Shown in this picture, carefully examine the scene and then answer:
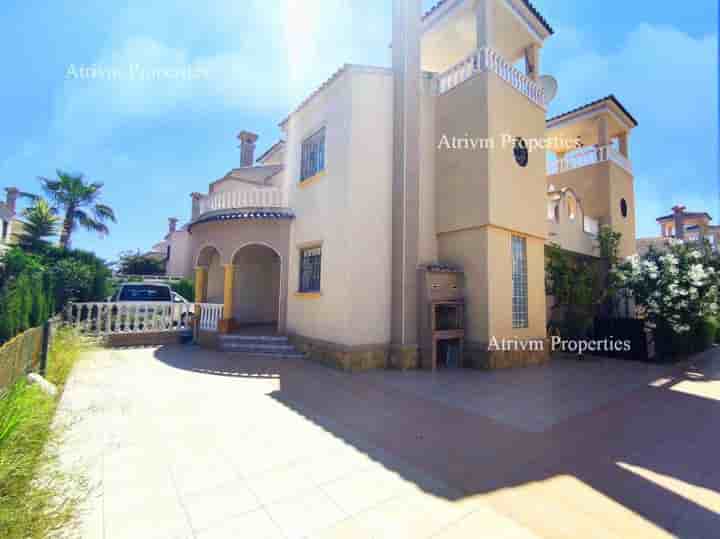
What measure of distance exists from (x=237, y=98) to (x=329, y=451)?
8.60 meters

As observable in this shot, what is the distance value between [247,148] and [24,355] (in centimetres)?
1480

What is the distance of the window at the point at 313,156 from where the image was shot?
932cm

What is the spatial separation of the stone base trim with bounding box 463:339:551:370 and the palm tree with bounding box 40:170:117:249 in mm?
20584

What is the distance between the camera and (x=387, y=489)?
2926 mm

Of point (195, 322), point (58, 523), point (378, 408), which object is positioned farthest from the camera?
point (195, 322)

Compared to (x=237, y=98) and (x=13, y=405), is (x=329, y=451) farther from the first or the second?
(x=237, y=98)

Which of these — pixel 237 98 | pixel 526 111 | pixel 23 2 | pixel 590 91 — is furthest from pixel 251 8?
pixel 590 91

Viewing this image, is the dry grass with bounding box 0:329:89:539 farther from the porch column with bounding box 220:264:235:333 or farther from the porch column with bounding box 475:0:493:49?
the porch column with bounding box 475:0:493:49

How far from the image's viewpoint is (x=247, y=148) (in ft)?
57.6

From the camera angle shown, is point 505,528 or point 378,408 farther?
point 378,408

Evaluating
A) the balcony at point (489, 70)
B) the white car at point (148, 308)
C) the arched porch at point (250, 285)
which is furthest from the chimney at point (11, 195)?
the balcony at point (489, 70)

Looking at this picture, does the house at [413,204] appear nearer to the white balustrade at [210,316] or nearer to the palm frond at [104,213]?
the white balustrade at [210,316]

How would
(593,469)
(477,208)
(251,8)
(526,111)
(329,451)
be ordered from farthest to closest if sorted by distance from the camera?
(526,111), (477,208), (251,8), (329,451), (593,469)

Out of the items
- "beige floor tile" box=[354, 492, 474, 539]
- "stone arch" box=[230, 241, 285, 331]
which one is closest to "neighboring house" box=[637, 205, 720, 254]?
"stone arch" box=[230, 241, 285, 331]
